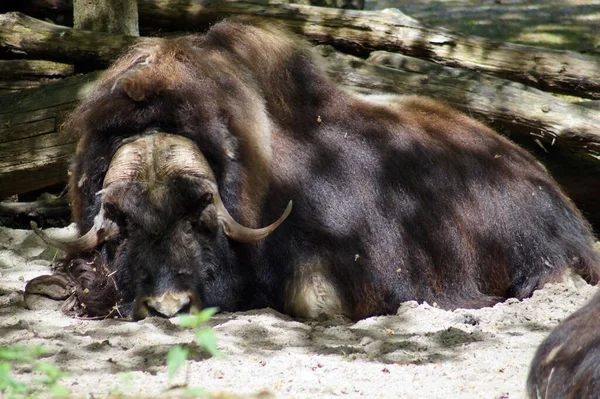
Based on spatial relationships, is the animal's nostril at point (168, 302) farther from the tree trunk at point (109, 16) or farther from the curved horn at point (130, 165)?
the tree trunk at point (109, 16)

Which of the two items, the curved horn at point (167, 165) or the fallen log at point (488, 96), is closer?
the curved horn at point (167, 165)

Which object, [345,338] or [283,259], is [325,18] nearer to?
[283,259]

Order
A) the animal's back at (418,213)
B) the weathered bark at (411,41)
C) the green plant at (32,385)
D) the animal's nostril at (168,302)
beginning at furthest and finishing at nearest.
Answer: the weathered bark at (411,41)
the animal's back at (418,213)
the animal's nostril at (168,302)
the green plant at (32,385)

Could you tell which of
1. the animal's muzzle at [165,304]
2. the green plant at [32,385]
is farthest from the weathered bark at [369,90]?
the green plant at [32,385]

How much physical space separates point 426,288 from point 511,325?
1.99 feet

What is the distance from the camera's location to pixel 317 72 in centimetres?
475

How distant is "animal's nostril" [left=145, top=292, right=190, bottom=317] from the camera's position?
155 inches

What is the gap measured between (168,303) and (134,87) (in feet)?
3.03

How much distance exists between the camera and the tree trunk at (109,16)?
230 inches

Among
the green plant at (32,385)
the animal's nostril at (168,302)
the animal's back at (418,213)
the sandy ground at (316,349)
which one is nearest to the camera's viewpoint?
the green plant at (32,385)

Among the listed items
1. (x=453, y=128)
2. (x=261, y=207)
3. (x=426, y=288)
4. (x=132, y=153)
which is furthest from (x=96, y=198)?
(x=453, y=128)

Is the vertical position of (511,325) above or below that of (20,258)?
above

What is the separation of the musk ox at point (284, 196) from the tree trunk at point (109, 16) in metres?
1.30

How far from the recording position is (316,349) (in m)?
3.62
